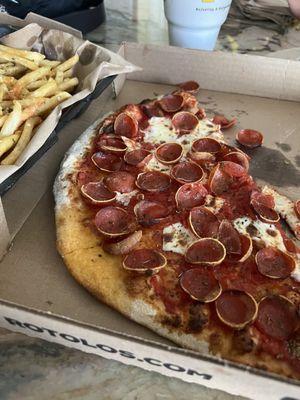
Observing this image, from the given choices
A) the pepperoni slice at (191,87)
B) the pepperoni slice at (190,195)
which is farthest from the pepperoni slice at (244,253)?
the pepperoni slice at (191,87)

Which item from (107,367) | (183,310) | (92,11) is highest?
(92,11)

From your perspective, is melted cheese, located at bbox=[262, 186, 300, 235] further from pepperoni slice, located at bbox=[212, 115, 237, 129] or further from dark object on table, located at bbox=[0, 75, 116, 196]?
dark object on table, located at bbox=[0, 75, 116, 196]

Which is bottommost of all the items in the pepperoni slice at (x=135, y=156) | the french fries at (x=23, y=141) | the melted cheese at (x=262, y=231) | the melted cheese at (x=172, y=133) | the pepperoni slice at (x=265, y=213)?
the melted cheese at (x=262, y=231)

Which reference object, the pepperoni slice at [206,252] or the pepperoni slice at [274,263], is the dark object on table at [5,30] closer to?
the pepperoni slice at [206,252]

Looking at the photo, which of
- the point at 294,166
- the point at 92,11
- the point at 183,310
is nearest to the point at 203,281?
the point at 183,310

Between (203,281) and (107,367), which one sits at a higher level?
(203,281)

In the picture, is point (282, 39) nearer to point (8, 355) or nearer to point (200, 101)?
point (200, 101)
